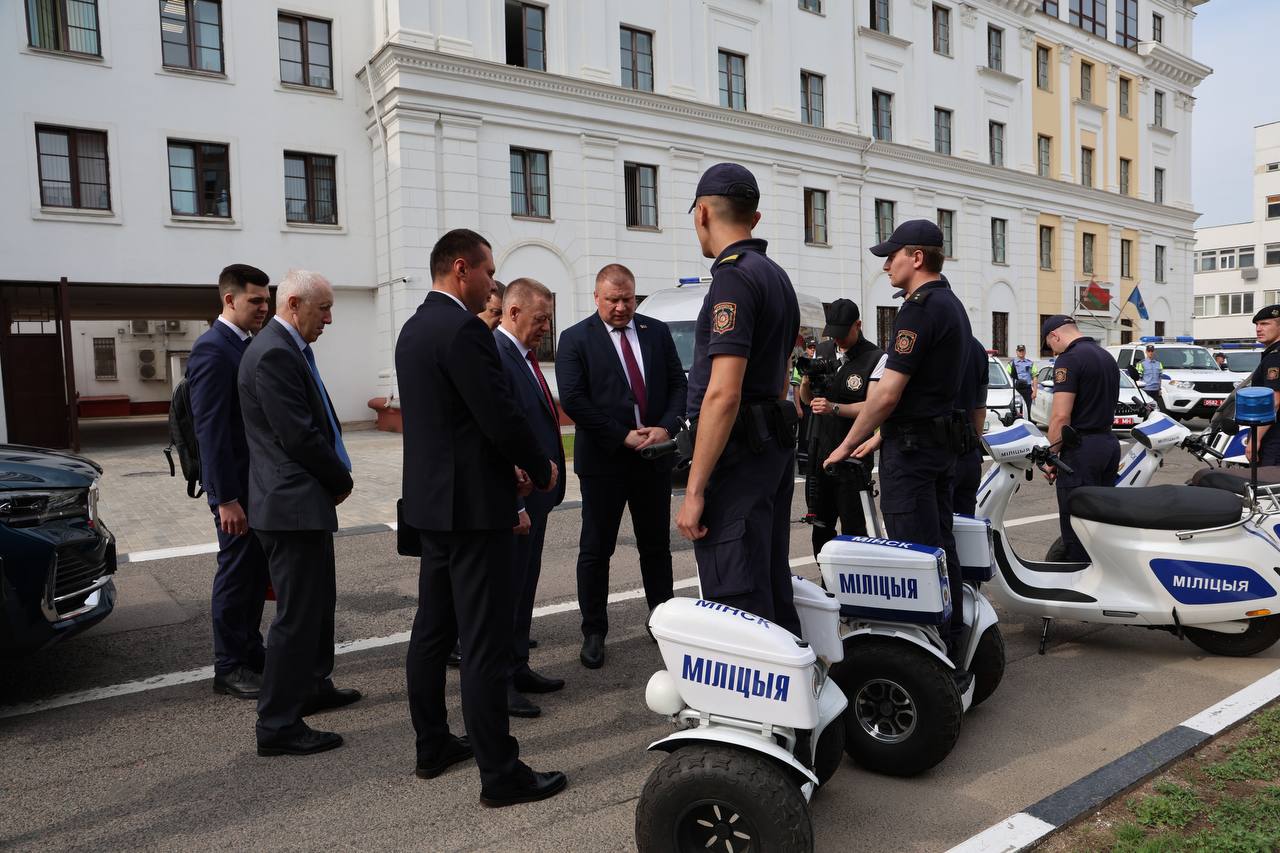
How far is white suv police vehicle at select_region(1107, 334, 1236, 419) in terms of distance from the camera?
19016 millimetres

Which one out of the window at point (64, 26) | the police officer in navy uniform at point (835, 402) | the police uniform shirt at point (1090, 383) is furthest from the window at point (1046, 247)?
the police officer in navy uniform at point (835, 402)

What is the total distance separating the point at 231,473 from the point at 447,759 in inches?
67.2

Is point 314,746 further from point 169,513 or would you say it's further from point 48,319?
point 48,319

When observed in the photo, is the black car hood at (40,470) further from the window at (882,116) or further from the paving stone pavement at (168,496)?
the window at (882,116)

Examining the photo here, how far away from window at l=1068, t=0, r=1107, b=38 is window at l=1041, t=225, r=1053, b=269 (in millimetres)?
7774

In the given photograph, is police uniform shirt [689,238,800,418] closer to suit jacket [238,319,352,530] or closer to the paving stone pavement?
suit jacket [238,319,352,530]

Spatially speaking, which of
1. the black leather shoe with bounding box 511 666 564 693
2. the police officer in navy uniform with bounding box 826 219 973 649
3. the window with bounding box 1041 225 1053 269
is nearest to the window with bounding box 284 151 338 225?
the black leather shoe with bounding box 511 666 564 693

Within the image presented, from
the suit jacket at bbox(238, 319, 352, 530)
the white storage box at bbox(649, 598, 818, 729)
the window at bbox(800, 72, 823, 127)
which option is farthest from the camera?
the window at bbox(800, 72, 823, 127)

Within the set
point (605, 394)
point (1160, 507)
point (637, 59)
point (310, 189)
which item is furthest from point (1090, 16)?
point (605, 394)

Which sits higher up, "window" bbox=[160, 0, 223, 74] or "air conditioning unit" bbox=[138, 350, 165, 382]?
"window" bbox=[160, 0, 223, 74]

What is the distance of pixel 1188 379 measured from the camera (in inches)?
768

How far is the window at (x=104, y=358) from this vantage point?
34531 mm

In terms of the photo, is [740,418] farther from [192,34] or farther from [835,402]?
[192,34]

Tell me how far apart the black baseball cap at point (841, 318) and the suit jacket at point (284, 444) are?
11.0 feet
